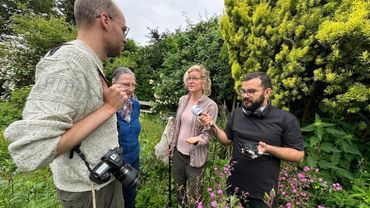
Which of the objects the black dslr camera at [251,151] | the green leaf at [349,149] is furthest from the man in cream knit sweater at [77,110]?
the green leaf at [349,149]

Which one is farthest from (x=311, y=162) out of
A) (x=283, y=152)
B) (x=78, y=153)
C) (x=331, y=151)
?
(x=78, y=153)

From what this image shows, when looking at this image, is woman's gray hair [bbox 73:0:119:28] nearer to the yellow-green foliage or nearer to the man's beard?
the man's beard

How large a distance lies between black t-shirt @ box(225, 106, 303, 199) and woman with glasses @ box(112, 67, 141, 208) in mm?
1257

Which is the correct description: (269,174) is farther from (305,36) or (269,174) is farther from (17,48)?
(17,48)

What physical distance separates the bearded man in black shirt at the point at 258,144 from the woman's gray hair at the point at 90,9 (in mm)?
1678

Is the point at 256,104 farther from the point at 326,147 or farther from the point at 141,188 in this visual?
the point at 141,188

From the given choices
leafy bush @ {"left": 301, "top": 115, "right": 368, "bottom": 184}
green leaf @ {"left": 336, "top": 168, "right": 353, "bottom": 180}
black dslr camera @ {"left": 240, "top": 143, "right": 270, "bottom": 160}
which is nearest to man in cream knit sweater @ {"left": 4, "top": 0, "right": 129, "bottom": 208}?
black dslr camera @ {"left": 240, "top": 143, "right": 270, "bottom": 160}

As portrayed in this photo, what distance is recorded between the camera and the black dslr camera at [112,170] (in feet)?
4.75

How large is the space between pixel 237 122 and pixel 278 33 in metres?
1.60

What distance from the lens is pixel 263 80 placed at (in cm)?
289

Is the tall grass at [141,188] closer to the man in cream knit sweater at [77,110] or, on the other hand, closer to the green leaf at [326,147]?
the green leaf at [326,147]

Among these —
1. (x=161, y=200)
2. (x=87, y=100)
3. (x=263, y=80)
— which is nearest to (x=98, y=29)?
(x=87, y=100)

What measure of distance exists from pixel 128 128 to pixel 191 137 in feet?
2.47

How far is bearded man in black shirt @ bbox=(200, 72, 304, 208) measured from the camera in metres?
2.64
